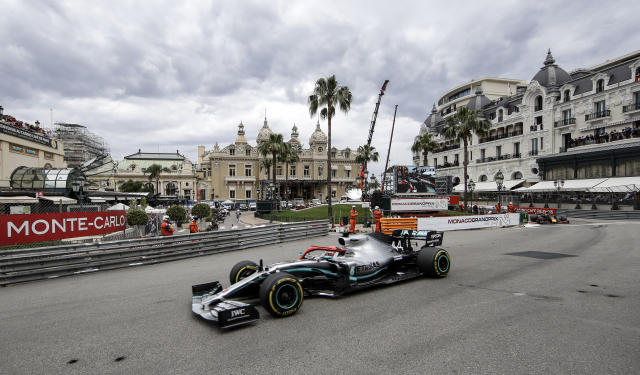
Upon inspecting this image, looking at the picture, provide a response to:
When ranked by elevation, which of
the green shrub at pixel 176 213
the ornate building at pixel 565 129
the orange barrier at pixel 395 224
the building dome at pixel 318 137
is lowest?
the orange barrier at pixel 395 224

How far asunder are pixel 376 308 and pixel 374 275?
4.34 feet

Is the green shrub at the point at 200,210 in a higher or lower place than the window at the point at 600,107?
lower

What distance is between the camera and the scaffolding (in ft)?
274

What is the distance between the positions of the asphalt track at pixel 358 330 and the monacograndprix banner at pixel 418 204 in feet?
61.3

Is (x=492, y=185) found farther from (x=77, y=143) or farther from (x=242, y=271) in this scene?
(x=77, y=143)

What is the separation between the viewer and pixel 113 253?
9422 millimetres

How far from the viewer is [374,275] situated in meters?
6.93

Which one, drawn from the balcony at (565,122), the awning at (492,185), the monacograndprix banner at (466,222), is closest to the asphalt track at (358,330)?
the monacograndprix banner at (466,222)

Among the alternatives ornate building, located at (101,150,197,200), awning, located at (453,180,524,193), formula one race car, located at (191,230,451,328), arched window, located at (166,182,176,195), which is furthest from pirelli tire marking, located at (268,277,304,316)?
arched window, located at (166,182,176,195)

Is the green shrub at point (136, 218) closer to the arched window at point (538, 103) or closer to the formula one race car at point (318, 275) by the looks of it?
the formula one race car at point (318, 275)

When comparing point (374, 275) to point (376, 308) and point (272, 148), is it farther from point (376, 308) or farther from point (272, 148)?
point (272, 148)

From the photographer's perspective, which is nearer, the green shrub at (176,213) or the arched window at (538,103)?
the green shrub at (176,213)

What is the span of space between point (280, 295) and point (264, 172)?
2864 inches

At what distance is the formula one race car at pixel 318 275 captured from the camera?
5102mm
